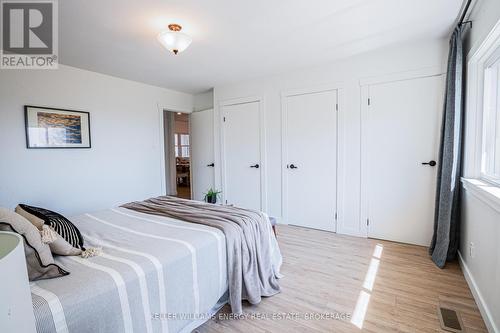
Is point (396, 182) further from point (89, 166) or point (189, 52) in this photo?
point (89, 166)

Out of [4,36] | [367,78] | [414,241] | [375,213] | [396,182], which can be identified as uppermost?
[4,36]

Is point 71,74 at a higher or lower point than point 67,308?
higher

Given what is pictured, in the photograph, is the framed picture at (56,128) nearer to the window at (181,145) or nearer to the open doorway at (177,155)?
the open doorway at (177,155)

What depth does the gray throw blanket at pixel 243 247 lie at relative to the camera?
171 cm

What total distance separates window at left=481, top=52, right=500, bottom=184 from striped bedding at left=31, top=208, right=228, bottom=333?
221 centimetres

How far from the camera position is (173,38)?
7.25 feet

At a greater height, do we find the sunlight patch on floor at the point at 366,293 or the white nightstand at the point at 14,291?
the white nightstand at the point at 14,291

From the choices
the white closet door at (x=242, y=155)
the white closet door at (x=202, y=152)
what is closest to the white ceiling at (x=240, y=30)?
the white closet door at (x=242, y=155)

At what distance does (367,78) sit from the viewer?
9.95 feet

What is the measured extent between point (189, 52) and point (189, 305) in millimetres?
2641

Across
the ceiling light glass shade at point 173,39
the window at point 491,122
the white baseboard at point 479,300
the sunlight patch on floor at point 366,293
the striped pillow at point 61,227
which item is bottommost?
the sunlight patch on floor at point 366,293

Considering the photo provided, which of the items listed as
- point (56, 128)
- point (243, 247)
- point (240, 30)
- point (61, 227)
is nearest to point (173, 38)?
point (240, 30)

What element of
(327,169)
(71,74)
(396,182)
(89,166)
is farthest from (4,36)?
(396,182)

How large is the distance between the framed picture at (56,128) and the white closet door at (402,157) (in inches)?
149
